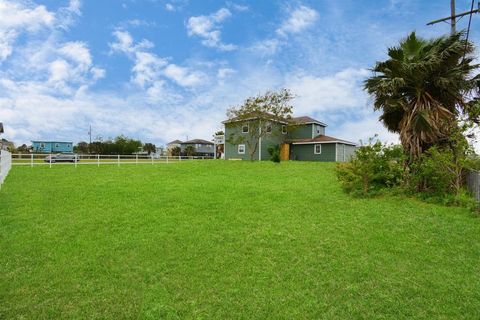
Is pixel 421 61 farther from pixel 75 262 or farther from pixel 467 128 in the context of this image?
pixel 75 262

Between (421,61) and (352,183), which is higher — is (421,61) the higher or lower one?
the higher one

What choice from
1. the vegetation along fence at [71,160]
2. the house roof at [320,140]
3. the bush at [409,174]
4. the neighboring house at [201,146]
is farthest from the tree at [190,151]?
the bush at [409,174]

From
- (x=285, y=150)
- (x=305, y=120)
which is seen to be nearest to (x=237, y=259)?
(x=285, y=150)

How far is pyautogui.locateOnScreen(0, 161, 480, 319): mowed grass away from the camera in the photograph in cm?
388

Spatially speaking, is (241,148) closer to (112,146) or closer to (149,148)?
(112,146)

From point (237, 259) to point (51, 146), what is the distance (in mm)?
72755

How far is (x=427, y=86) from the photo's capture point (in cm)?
1102

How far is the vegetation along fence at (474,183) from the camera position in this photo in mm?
8484

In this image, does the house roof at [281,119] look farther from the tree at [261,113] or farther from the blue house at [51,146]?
the blue house at [51,146]

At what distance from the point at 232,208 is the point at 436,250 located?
15.8ft

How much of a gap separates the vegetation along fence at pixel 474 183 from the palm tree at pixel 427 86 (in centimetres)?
150

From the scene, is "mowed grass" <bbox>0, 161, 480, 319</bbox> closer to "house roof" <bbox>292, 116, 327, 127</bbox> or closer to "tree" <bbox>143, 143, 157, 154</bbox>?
"house roof" <bbox>292, 116, 327, 127</bbox>

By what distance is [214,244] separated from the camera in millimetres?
5875

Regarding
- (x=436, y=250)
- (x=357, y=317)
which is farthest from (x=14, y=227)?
(x=436, y=250)
